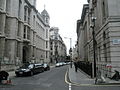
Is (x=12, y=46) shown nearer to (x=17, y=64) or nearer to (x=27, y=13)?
(x=17, y=64)

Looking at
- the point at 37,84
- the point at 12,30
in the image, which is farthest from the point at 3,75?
the point at 12,30

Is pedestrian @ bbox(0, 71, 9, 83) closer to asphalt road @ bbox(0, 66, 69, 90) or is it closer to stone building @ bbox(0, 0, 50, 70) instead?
asphalt road @ bbox(0, 66, 69, 90)

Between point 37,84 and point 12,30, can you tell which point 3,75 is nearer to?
point 37,84

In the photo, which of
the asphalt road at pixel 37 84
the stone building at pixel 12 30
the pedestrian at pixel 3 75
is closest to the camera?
the asphalt road at pixel 37 84

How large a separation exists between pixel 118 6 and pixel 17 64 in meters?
25.9

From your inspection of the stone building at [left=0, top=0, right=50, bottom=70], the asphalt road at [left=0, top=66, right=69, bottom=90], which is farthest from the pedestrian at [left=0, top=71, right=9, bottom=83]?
the stone building at [left=0, top=0, right=50, bottom=70]

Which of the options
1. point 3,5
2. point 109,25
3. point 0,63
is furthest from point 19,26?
point 109,25

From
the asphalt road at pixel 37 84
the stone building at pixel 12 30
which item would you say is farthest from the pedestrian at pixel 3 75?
the stone building at pixel 12 30

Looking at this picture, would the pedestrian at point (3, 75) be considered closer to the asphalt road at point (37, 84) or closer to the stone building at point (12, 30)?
the asphalt road at point (37, 84)

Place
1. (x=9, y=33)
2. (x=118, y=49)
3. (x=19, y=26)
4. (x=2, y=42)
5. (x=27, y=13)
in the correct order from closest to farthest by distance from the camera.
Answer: (x=118, y=49) → (x=2, y=42) → (x=9, y=33) → (x=19, y=26) → (x=27, y=13)

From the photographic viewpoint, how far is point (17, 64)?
34719 mm

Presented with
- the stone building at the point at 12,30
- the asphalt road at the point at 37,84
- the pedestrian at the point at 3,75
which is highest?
the stone building at the point at 12,30

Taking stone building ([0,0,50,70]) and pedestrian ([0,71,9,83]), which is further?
stone building ([0,0,50,70])

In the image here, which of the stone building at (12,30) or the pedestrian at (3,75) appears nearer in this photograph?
the pedestrian at (3,75)
